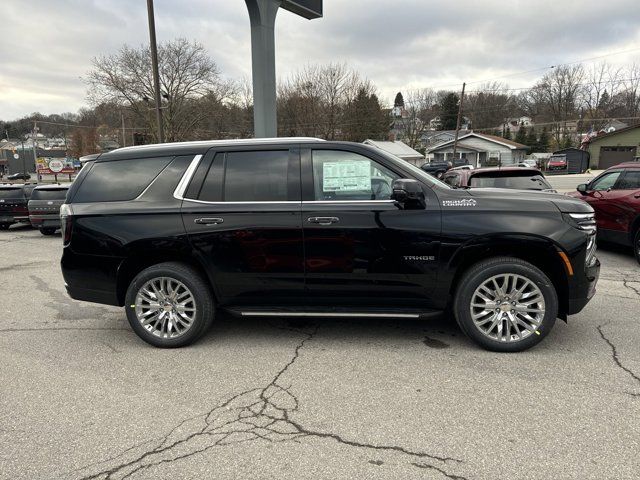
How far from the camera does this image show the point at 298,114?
49.1 metres

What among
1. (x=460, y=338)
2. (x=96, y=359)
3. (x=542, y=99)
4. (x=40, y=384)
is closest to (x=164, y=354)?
(x=96, y=359)

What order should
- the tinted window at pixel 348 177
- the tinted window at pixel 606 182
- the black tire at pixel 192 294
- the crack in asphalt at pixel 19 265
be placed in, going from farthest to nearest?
the crack in asphalt at pixel 19 265 < the tinted window at pixel 606 182 < the black tire at pixel 192 294 < the tinted window at pixel 348 177

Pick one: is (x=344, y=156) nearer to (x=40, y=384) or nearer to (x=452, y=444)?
(x=452, y=444)

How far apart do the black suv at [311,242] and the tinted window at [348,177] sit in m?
0.01

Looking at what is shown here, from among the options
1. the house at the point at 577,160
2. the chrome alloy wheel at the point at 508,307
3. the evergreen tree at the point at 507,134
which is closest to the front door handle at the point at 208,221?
the chrome alloy wheel at the point at 508,307

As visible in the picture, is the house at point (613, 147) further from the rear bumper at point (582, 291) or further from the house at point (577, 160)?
the rear bumper at point (582, 291)

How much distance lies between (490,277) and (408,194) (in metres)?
1.04

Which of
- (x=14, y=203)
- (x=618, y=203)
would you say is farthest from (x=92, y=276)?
(x=14, y=203)

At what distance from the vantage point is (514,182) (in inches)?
312

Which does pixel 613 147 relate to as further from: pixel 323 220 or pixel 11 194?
pixel 323 220

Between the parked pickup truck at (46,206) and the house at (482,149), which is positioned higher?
the house at (482,149)

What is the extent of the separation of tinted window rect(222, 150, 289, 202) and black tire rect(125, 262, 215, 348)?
2.72ft

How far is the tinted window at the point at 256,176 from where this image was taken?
13.5 ft

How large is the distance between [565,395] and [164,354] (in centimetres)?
341
